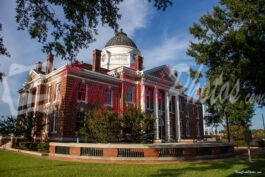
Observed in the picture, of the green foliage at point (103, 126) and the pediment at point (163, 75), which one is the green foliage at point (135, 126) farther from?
the pediment at point (163, 75)

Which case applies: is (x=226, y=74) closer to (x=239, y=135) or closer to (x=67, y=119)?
(x=67, y=119)

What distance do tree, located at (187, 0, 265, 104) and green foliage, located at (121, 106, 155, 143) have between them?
6249mm

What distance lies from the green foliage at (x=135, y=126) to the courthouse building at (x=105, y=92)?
6.57 ft

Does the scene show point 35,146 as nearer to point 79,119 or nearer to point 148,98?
point 79,119

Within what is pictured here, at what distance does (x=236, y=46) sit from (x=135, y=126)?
10542mm

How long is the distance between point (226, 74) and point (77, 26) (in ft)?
42.3

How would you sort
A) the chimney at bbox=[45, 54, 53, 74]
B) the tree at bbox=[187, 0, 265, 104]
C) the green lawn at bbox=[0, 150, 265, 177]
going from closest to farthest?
1. the green lawn at bbox=[0, 150, 265, 177]
2. the tree at bbox=[187, 0, 265, 104]
3. the chimney at bbox=[45, 54, 53, 74]

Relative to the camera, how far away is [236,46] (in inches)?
666

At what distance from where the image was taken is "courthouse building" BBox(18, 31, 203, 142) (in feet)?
78.0

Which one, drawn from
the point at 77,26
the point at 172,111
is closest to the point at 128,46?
the point at 172,111

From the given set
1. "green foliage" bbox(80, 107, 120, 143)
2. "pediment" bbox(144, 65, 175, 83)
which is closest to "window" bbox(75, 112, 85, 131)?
"green foliage" bbox(80, 107, 120, 143)

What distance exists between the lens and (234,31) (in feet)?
54.4

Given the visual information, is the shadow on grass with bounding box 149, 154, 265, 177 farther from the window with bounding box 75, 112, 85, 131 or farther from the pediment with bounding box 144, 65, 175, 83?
the pediment with bounding box 144, 65, 175, 83

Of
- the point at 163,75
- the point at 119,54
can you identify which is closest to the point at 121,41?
the point at 119,54
